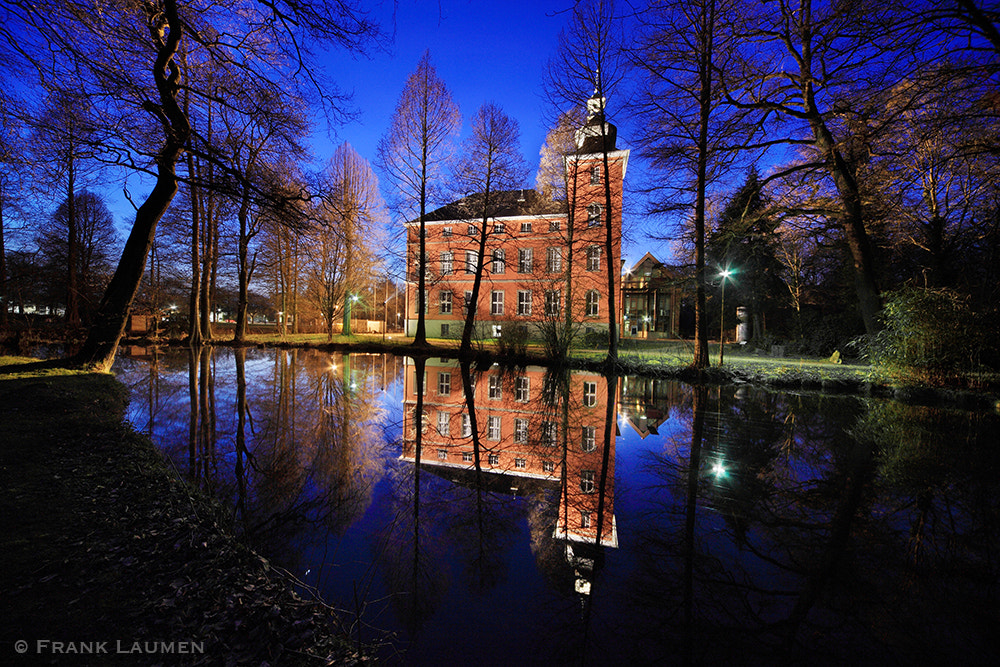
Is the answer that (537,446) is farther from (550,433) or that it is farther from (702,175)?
(702,175)

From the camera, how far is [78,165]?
5.98m

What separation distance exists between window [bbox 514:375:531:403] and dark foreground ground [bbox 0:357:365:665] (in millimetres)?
5932

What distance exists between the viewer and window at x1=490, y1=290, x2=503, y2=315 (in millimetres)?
29062

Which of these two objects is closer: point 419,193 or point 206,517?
point 206,517

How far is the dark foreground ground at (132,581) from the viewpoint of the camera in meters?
1.40

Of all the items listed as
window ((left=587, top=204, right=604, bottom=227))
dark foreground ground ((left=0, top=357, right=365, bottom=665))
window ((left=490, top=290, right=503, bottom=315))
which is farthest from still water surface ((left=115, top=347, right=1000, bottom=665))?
window ((left=490, top=290, right=503, bottom=315))

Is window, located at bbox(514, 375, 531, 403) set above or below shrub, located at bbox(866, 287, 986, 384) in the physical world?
below

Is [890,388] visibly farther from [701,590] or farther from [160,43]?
[160,43]

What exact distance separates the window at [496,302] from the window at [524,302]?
1421mm

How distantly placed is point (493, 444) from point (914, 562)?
3812mm

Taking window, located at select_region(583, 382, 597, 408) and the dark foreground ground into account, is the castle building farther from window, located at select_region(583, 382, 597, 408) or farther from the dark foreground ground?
the dark foreground ground

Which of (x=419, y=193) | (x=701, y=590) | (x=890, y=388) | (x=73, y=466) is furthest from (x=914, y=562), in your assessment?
(x=419, y=193)

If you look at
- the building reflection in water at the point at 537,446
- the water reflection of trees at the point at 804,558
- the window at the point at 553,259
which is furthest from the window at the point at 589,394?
the window at the point at 553,259

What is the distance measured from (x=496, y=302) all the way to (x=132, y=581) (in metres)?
27.6
